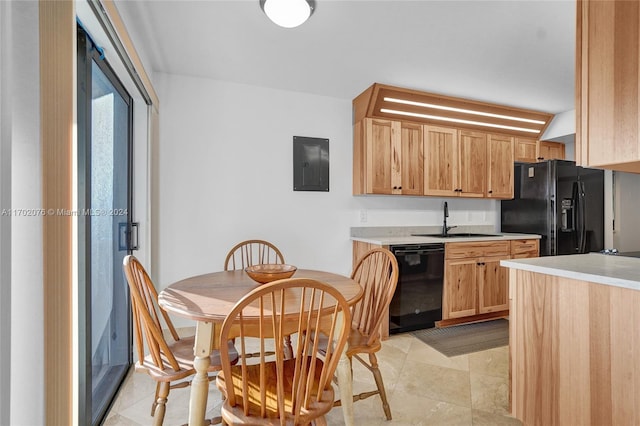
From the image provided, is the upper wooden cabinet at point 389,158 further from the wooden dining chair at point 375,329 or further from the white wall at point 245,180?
the wooden dining chair at point 375,329

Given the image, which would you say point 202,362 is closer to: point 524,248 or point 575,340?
point 575,340

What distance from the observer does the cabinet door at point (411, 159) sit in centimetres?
336

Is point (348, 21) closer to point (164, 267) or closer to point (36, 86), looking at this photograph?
point (36, 86)

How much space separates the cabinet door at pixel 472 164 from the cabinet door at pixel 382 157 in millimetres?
834

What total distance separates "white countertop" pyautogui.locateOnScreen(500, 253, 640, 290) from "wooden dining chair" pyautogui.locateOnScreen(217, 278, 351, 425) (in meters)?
1.03

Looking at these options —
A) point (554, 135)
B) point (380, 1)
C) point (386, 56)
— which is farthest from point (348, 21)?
point (554, 135)

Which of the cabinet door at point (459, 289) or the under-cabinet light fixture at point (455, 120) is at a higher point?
the under-cabinet light fixture at point (455, 120)

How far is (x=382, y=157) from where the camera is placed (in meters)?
3.28

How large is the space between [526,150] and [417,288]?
94.9 inches

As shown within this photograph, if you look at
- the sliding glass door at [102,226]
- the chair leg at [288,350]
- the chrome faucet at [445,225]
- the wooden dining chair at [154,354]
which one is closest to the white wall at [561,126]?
the chrome faucet at [445,225]

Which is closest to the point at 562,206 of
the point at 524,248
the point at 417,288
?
the point at 524,248

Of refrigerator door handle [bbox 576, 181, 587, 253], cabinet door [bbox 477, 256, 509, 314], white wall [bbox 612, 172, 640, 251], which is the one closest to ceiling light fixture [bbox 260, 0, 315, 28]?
cabinet door [bbox 477, 256, 509, 314]

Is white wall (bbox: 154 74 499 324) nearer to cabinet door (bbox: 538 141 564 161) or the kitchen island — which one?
the kitchen island

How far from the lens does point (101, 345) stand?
1983mm
